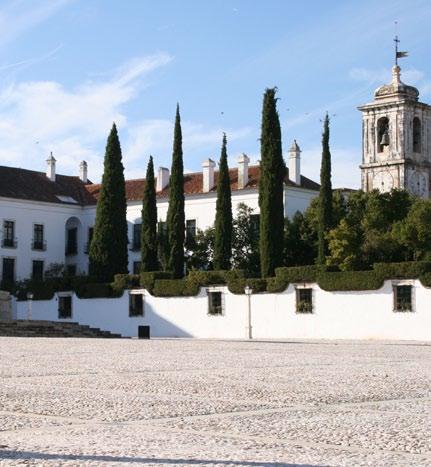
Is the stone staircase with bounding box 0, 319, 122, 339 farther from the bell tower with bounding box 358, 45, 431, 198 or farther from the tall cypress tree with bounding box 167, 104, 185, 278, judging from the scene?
the bell tower with bounding box 358, 45, 431, 198

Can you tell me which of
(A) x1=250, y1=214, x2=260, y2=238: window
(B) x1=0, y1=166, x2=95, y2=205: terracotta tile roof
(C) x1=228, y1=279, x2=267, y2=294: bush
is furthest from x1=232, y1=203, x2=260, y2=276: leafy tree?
(B) x1=0, y1=166, x2=95, y2=205: terracotta tile roof

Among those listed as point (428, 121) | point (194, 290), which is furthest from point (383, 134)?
point (194, 290)

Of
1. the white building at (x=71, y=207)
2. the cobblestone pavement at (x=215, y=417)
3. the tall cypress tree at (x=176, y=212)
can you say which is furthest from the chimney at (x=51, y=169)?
the cobblestone pavement at (x=215, y=417)

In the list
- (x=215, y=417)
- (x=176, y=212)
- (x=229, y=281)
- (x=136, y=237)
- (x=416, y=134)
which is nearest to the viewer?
(x=215, y=417)

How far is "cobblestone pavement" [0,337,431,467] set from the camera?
22.5ft

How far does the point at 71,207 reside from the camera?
66.5 m

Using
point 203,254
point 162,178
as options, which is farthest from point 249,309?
point 162,178

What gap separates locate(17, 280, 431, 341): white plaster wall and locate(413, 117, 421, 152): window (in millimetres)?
27231

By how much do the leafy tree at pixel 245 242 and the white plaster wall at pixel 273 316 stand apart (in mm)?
7276

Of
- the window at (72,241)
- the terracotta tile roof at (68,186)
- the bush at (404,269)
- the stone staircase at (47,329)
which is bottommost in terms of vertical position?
the stone staircase at (47,329)

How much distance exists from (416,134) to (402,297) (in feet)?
99.5

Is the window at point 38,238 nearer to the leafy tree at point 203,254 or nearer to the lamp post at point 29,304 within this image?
the lamp post at point 29,304

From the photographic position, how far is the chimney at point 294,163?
195ft

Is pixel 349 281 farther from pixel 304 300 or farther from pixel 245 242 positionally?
pixel 245 242
